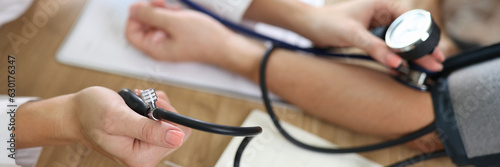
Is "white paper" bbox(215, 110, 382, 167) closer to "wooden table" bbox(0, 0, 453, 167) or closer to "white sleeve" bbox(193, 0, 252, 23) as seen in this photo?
"wooden table" bbox(0, 0, 453, 167)

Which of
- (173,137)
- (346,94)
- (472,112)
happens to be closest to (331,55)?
(346,94)

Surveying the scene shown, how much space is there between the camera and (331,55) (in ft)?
1.74

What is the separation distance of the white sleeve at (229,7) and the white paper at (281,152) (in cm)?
15

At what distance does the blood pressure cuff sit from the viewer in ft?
1.41

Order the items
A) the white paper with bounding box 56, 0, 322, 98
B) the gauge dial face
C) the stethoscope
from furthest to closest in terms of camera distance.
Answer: the white paper with bounding box 56, 0, 322, 98, the gauge dial face, the stethoscope

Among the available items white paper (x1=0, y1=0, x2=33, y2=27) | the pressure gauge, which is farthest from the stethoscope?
white paper (x1=0, y1=0, x2=33, y2=27)

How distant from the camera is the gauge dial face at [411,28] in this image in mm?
372

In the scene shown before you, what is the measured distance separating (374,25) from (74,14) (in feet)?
1.20

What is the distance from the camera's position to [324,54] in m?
0.53

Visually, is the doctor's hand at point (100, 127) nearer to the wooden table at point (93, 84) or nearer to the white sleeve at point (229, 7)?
the wooden table at point (93, 84)

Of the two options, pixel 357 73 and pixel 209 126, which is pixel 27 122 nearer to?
pixel 209 126

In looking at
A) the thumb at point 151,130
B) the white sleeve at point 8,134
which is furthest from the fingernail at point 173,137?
the white sleeve at point 8,134

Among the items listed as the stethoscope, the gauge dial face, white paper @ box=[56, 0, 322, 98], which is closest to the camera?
the stethoscope

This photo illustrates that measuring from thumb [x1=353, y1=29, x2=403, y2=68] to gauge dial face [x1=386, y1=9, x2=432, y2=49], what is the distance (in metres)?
0.02
